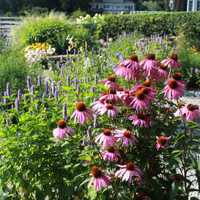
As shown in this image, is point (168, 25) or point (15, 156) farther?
point (168, 25)

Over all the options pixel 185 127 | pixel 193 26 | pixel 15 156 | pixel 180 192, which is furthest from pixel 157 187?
pixel 193 26

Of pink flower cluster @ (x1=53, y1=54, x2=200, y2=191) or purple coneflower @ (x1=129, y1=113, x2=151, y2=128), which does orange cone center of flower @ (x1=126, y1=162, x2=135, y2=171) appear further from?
purple coneflower @ (x1=129, y1=113, x2=151, y2=128)

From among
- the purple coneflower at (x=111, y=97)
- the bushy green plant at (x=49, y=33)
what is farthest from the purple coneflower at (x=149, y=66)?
the bushy green plant at (x=49, y=33)

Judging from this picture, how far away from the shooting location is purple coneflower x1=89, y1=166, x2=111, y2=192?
3.42 m

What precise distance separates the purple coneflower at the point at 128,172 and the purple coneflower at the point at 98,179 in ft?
0.29

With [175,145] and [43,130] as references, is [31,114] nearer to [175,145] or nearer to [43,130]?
[43,130]

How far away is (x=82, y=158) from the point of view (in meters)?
3.73

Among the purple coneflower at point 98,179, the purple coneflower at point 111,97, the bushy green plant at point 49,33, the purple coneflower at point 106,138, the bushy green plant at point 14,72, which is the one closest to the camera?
the purple coneflower at point 98,179

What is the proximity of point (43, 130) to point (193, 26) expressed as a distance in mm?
15458

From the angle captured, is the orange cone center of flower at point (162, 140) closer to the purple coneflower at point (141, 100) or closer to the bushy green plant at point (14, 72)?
the purple coneflower at point (141, 100)

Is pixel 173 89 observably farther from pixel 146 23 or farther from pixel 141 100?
pixel 146 23

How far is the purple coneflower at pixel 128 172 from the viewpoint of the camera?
137 inches

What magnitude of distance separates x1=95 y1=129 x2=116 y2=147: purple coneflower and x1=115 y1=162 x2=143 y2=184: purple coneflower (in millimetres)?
160

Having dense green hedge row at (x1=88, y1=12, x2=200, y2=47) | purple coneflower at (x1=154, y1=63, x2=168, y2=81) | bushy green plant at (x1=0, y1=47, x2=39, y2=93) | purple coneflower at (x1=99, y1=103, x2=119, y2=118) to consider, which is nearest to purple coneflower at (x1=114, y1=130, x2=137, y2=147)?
purple coneflower at (x1=99, y1=103, x2=119, y2=118)
